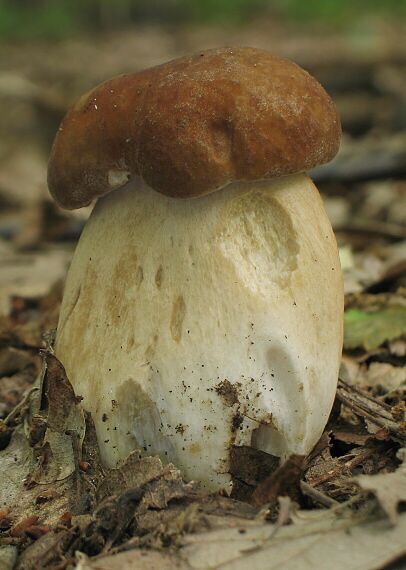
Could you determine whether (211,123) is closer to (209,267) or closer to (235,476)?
(209,267)

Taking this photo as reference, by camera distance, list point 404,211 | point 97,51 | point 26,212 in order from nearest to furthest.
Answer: point 404,211, point 26,212, point 97,51

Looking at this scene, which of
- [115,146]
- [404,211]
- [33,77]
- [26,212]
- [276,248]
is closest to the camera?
[115,146]

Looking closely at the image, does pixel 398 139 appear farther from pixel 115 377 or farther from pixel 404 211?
pixel 115 377

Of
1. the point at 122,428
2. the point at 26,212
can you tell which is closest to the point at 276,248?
the point at 122,428

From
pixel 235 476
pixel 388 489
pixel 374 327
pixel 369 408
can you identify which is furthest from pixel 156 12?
pixel 388 489

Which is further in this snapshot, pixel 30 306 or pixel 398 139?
pixel 398 139

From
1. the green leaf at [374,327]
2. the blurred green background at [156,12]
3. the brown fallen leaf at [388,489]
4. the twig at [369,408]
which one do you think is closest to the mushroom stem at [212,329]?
the twig at [369,408]
